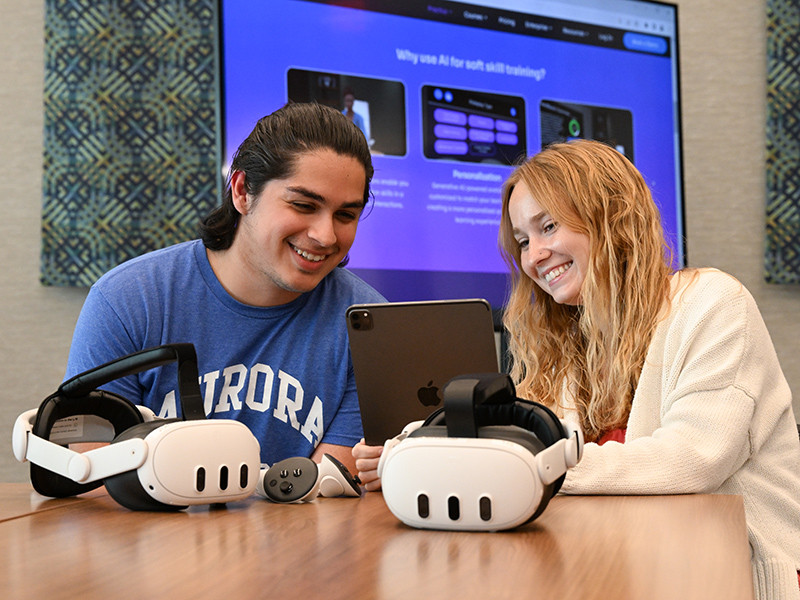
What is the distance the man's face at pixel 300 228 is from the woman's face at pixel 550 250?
32 cm

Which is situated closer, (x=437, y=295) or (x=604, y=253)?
(x=604, y=253)

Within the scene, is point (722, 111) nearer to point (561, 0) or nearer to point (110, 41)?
point (561, 0)

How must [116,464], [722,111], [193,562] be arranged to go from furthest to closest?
[722,111] → [116,464] → [193,562]

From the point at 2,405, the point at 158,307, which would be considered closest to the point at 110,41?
the point at 2,405

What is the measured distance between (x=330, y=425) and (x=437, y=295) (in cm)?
97

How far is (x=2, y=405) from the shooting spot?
8.03 feet

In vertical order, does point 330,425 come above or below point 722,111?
below

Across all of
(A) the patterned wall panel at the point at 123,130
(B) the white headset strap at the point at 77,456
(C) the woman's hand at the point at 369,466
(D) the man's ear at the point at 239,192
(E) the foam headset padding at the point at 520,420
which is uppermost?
(A) the patterned wall panel at the point at 123,130

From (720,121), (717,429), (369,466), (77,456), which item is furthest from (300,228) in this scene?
(720,121)

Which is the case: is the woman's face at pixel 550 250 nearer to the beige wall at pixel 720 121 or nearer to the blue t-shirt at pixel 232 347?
the blue t-shirt at pixel 232 347

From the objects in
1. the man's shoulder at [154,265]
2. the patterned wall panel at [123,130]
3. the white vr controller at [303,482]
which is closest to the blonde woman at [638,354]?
the white vr controller at [303,482]

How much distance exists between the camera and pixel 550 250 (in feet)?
4.75

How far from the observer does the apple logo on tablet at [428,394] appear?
1.10 m

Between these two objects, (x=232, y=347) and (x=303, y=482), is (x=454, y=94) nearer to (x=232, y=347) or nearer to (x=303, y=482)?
(x=232, y=347)
